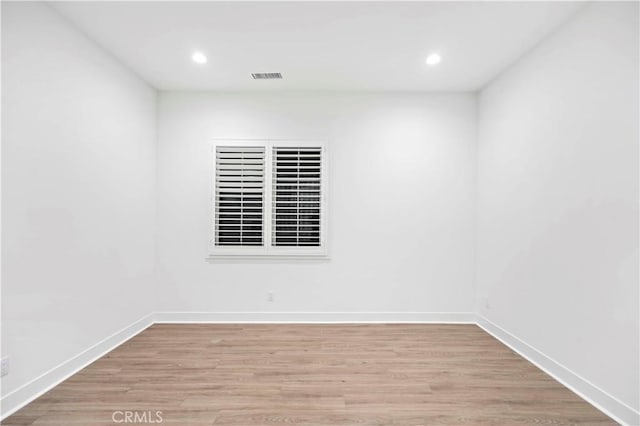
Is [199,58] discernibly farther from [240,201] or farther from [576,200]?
[576,200]

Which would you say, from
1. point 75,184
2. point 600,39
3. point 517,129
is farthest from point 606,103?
point 75,184

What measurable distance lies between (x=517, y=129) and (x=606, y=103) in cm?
102

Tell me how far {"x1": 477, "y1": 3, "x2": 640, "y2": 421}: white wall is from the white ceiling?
0.38 metres

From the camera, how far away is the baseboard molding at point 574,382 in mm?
2034

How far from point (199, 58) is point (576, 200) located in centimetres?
348

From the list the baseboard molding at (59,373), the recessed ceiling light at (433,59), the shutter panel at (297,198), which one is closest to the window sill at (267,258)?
the shutter panel at (297,198)

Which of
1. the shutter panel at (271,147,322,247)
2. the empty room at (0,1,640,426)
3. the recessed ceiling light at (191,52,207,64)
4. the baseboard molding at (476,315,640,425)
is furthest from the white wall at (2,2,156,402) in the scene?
the baseboard molding at (476,315,640,425)

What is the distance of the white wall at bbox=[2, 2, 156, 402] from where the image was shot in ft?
6.98

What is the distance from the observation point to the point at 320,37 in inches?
109

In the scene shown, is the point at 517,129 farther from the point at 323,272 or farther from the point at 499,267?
the point at 323,272

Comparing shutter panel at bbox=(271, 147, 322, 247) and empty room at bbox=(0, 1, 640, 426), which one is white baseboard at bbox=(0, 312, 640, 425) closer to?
empty room at bbox=(0, 1, 640, 426)

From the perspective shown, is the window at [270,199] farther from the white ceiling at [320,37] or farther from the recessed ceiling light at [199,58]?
the recessed ceiling light at [199,58]

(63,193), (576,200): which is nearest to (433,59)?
(576,200)

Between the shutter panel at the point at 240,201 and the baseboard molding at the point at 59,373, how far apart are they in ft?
4.56
